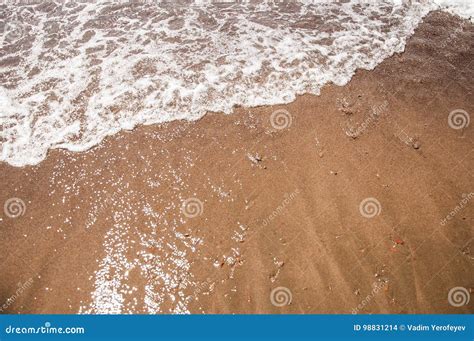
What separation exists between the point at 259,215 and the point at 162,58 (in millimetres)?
4745

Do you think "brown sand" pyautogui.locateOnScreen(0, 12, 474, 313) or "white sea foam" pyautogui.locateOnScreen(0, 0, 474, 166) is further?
"white sea foam" pyautogui.locateOnScreen(0, 0, 474, 166)

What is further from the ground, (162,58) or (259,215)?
(162,58)

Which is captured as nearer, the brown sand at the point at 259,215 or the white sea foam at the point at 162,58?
the brown sand at the point at 259,215

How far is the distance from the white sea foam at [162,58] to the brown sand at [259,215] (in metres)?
0.53

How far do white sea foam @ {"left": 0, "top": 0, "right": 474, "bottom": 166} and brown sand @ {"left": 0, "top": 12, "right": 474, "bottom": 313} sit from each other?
0.53 m

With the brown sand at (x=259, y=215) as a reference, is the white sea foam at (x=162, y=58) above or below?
above

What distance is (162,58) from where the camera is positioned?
25.9 ft

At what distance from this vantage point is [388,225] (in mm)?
5012

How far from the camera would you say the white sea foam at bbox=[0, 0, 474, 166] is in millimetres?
6629

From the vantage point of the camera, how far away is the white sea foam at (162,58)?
21.7 feet

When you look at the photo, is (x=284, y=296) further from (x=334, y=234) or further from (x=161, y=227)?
(x=161, y=227)

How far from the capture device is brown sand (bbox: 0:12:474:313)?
4598mm

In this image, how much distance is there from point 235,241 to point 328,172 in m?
1.91

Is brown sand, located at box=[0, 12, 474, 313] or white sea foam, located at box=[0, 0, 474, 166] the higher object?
white sea foam, located at box=[0, 0, 474, 166]
